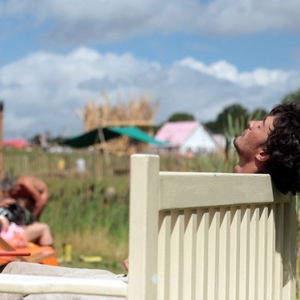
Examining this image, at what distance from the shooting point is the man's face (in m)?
2.88

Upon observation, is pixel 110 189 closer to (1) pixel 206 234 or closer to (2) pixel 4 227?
(2) pixel 4 227

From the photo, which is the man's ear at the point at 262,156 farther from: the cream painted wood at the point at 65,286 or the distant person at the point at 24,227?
the distant person at the point at 24,227

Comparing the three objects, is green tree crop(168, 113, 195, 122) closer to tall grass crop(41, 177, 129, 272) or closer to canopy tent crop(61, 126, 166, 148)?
canopy tent crop(61, 126, 166, 148)

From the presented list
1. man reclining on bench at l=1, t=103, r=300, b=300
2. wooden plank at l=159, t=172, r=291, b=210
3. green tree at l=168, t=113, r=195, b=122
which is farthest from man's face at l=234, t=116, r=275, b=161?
green tree at l=168, t=113, r=195, b=122

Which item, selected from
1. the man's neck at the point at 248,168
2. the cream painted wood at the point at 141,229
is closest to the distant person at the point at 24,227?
the man's neck at the point at 248,168

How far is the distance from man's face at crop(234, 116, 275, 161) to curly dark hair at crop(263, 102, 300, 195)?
33 mm

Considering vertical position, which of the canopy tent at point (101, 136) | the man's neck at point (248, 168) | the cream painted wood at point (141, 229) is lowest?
the cream painted wood at point (141, 229)

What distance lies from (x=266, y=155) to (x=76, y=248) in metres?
6.52

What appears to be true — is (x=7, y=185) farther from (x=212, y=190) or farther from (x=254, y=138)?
(x=212, y=190)

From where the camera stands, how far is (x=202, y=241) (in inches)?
91.4

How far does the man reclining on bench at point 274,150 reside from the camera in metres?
2.75

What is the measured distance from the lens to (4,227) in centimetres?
643

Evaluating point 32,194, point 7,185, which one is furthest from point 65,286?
point 7,185

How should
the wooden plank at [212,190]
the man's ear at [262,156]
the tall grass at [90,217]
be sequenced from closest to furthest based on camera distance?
the wooden plank at [212,190] < the man's ear at [262,156] < the tall grass at [90,217]
